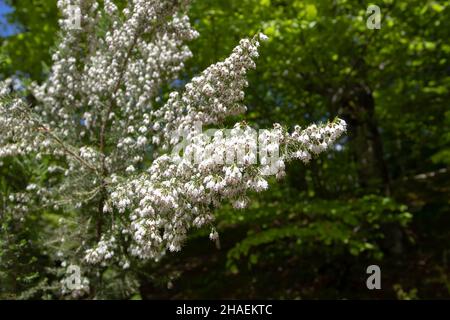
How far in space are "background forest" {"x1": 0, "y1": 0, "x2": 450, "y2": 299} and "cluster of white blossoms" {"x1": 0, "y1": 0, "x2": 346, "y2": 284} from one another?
31.2 inches

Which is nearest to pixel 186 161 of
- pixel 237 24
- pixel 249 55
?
pixel 249 55

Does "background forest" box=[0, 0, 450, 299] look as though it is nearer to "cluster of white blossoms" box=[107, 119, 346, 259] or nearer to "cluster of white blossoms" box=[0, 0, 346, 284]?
"cluster of white blossoms" box=[0, 0, 346, 284]

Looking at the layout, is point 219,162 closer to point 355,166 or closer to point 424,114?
point 355,166

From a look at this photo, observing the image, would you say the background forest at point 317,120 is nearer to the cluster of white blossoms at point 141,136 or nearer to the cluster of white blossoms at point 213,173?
the cluster of white blossoms at point 141,136

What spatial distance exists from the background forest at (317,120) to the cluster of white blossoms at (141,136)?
2.60ft

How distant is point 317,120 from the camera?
895 cm

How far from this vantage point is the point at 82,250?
5.68 m

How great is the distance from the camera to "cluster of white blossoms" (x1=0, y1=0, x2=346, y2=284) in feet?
11.9

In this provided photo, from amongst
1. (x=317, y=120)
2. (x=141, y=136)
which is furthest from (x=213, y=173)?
(x=317, y=120)

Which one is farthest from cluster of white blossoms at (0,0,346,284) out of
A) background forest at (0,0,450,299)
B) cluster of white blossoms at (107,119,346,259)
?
background forest at (0,0,450,299)

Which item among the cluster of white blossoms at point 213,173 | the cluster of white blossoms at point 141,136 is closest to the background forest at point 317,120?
the cluster of white blossoms at point 141,136

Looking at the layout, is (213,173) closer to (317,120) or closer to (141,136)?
(141,136)
